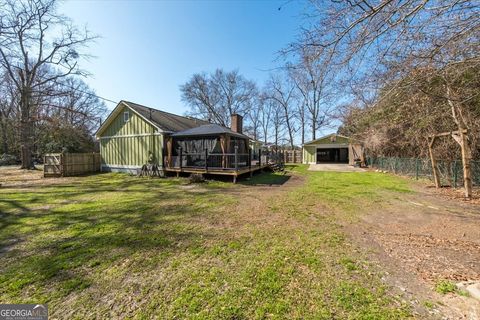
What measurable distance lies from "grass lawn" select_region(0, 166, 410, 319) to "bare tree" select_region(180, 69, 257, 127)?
3153 centimetres

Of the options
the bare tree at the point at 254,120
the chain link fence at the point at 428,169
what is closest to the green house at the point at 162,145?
the chain link fence at the point at 428,169

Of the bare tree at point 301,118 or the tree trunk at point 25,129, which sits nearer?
the tree trunk at point 25,129

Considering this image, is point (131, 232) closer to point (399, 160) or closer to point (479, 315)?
point (479, 315)

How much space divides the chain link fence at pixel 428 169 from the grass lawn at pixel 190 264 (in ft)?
21.1

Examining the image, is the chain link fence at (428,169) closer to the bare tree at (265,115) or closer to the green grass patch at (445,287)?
the green grass patch at (445,287)

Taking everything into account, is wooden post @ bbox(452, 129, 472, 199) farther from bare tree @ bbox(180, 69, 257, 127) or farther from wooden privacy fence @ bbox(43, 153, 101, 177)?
bare tree @ bbox(180, 69, 257, 127)

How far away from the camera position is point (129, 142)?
569 inches

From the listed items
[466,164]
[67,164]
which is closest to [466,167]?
[466,164]

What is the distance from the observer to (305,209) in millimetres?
5984

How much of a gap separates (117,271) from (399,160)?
16640mm

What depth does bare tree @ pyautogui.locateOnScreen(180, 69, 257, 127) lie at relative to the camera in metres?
35.6

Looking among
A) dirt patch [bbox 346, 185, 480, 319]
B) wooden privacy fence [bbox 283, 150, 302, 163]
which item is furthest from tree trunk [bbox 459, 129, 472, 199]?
wooden privacy fence [bbox 283, 150, 302, 163]

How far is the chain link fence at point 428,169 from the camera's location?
8.78m

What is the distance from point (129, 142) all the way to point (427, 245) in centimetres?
1553
